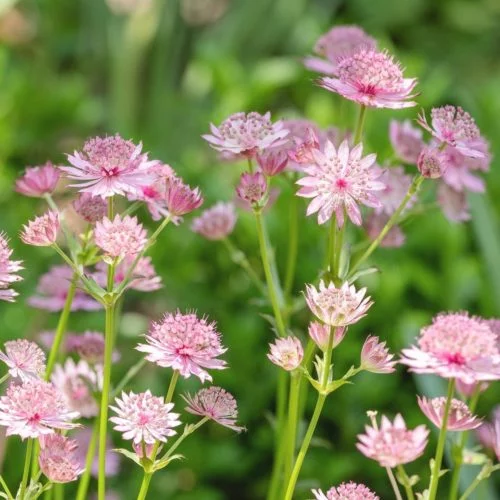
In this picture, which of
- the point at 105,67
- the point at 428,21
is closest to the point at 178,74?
the point at 105,67

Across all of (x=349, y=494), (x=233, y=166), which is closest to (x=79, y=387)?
(x=349, y=494)

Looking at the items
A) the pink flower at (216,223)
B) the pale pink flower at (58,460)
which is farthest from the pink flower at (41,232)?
the pink flower at (216,223)

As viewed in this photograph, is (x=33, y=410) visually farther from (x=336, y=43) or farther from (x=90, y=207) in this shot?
(x=336, y=43)

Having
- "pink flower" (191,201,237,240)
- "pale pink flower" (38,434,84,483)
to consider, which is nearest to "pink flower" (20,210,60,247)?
"pale pink flower" (38,434,84,483)

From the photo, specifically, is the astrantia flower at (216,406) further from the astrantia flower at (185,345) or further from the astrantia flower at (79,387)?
the astrantia flower at (79,387)

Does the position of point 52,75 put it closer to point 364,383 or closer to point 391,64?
point 364,383
